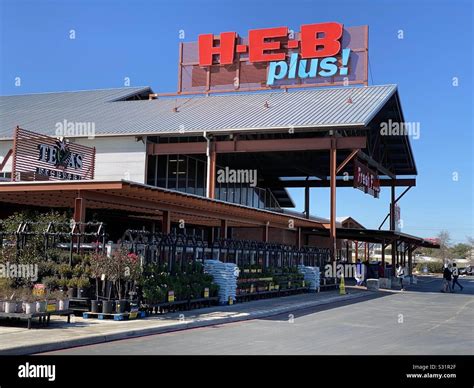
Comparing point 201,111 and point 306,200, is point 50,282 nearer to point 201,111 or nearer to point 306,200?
point 201,111

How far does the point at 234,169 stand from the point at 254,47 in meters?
8.87

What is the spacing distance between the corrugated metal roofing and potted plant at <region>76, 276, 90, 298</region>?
1621 centimetres

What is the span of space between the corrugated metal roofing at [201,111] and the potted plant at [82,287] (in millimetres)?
16208

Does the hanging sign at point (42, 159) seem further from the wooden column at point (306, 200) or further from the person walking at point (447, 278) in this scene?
the wooden column at point (306, 200)

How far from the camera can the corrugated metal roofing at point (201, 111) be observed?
30953 mm

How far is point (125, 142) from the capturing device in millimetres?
32750

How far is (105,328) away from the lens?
1320cm

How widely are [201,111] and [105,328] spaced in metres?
24.1

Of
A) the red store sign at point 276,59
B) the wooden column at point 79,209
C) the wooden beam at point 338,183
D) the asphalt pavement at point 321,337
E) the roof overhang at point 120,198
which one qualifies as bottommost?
the asphalt pavement at point 321,337

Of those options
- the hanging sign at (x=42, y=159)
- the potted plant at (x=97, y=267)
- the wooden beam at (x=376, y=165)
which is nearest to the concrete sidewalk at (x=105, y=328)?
the potted plant at (x=97, y=267)

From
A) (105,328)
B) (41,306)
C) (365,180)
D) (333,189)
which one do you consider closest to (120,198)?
(41,306)

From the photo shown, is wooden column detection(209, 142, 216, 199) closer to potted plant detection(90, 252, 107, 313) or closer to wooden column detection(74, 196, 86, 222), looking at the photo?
wooden column detection(74, 196, 86, 222)
